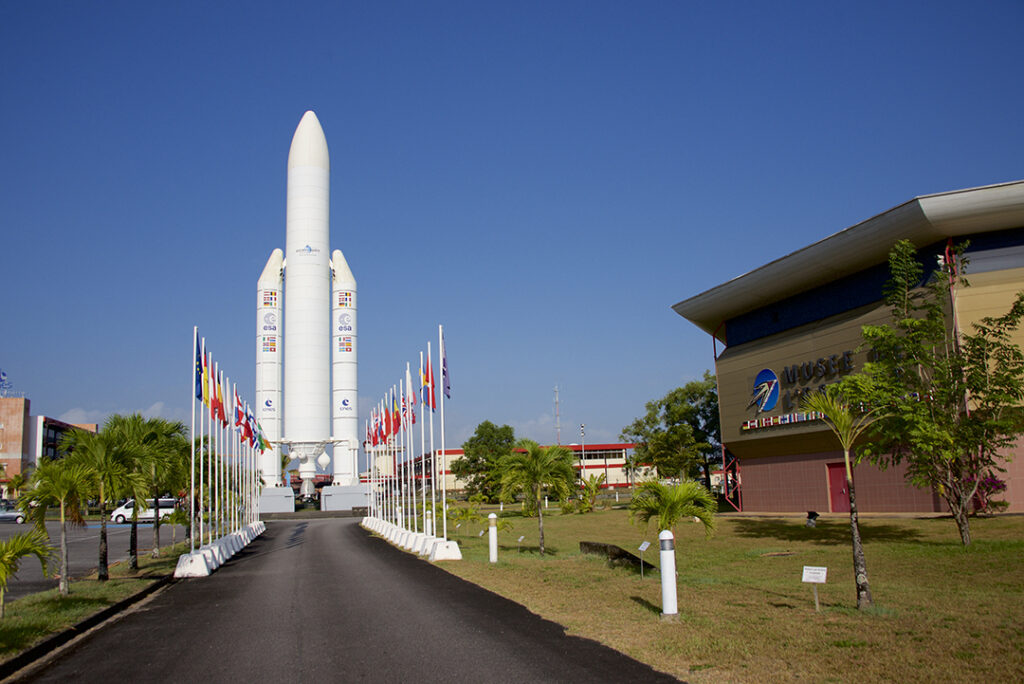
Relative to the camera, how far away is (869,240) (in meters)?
34.7

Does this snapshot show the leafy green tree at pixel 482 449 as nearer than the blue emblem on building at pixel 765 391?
No

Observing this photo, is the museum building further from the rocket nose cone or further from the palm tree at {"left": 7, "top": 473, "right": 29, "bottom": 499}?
the rocket nose cone

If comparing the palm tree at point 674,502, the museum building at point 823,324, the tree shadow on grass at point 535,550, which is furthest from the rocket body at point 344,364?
the palm tree at point 674,502

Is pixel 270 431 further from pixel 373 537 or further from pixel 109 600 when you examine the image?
pixel 109 600

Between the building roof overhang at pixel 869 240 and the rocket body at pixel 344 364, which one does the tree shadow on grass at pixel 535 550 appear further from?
the rocket body at pixel 344 364

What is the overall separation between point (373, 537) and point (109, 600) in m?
25.2

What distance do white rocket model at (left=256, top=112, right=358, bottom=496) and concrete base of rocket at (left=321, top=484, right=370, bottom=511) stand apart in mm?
1303

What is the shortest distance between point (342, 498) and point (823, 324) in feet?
194

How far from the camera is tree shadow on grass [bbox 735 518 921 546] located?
2692cm

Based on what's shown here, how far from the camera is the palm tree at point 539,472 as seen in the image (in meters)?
27.7

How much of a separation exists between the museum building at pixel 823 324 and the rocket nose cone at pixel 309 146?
4639 cm

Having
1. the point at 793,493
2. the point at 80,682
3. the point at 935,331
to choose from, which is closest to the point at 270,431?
the point at 793,493

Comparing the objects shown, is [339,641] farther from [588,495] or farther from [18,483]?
[588,495]

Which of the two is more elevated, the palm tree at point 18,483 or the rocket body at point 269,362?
the rocket body at point 269,362
